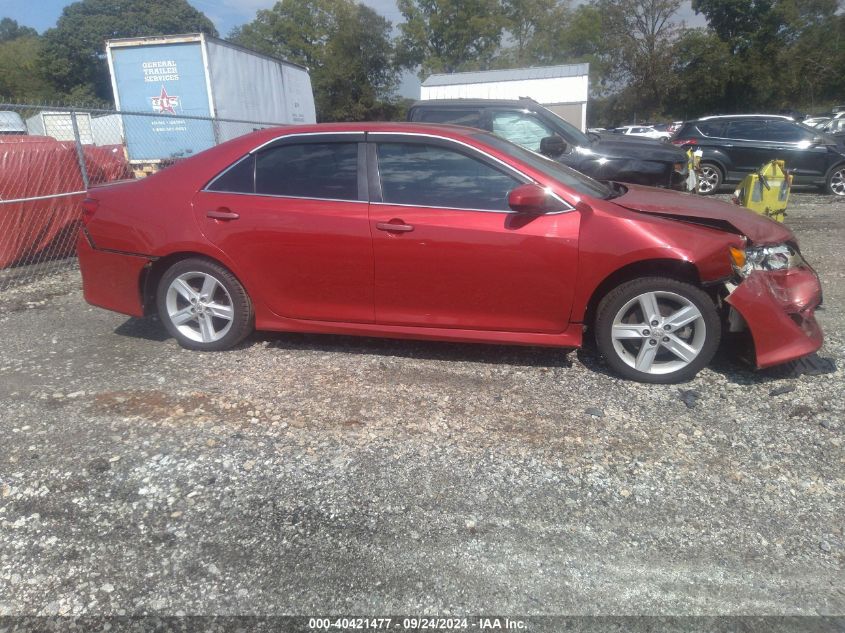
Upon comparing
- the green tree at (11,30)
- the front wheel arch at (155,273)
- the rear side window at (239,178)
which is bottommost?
the front wheel arch at (155,273)

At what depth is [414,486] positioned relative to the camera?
9.72ft

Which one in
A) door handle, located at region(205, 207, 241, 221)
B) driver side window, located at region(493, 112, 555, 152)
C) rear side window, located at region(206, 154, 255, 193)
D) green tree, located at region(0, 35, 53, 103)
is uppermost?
green tree, located at region(0, 35, 53, 103)

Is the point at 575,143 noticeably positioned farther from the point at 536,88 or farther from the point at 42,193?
the point at 536,88

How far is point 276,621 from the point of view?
2217 millimetres

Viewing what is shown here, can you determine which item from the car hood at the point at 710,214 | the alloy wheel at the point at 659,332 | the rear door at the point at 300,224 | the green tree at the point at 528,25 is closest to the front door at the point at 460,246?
the rear door at the point at 300,224

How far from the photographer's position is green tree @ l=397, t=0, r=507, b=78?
5128 cm

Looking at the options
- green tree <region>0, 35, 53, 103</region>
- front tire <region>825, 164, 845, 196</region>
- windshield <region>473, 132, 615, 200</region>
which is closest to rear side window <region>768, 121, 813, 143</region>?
front tire <region>825, 164, 845, 196</region>

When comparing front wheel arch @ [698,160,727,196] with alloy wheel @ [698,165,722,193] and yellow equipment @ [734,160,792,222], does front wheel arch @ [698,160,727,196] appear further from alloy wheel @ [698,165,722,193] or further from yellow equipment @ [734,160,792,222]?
yellow equipment @ [734,160,792,222]

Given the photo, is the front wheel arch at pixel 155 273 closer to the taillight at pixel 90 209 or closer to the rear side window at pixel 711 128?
the taillight at pixel 90 209

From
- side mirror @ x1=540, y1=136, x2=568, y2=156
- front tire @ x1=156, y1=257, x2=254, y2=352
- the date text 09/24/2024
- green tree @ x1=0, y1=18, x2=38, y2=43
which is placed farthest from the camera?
green tree @ x1=0, y1=18, x2=38, y2=43

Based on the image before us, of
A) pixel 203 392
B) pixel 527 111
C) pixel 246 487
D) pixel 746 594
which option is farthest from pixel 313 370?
pixel 527 111

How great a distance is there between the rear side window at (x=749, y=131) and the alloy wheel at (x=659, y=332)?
34.4ft

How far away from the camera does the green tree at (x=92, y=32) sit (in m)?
54.6

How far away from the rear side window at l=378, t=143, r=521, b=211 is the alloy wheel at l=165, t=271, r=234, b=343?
4.57 feet
